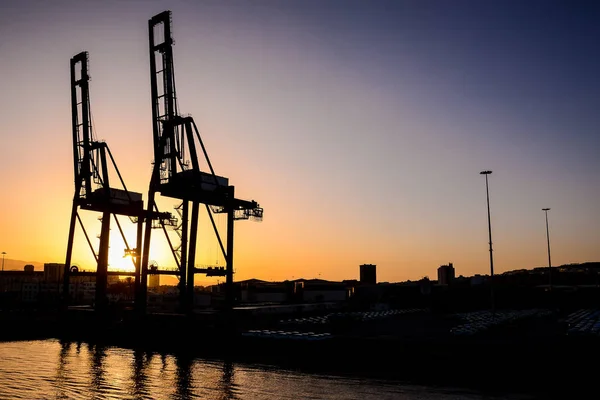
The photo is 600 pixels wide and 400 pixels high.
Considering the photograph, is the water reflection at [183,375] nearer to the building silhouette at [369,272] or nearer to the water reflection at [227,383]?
the water reflection at [227,383]

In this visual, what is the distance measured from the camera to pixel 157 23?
194ft

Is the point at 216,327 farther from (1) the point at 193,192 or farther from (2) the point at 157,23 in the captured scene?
(2) the point at 157,23

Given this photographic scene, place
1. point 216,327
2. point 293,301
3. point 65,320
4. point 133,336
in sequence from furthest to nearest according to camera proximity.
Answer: point 293,301, point 65,320, point 133,336, point 216,327

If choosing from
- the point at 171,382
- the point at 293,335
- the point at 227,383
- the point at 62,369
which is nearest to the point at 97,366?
the point at 62,369

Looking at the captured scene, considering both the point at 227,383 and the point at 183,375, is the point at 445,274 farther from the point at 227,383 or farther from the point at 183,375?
the point at 227,383

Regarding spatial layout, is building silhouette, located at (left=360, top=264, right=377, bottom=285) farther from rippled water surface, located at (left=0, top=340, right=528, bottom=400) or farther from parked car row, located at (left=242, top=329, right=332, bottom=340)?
rippled water surface, located at (left=0, top=340, right=528, bottom=400)

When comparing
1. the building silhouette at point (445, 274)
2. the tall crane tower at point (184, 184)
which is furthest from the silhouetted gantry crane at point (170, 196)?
the building silhouette at point (445, 274)

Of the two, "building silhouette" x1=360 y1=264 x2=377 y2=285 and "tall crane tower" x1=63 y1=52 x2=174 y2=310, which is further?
"building silhouette" x1=360 y1=264 x2=377 y2=285

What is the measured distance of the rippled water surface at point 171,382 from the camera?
994 inches

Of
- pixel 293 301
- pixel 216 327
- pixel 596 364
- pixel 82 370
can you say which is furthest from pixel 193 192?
pixel 293 301

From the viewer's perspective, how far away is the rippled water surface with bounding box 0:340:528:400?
2525 centimetres

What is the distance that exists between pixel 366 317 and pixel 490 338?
22.4m

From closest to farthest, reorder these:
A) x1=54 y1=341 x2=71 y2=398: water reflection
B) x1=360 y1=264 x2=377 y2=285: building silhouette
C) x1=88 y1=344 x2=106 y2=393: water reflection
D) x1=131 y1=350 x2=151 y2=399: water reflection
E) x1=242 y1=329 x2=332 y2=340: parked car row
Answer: x1=131 y1=350 x2=151 y2=399: water reflection → x1=54 y1=341 x2=71 y2=398: water reflection → x1=88 y1=344 x2=106 y2=393: water reflection → x1=242 y1=329 x2=332 y2=340: parked car row → x1=360 y1=264 x2=377 y2=285: building silhouette

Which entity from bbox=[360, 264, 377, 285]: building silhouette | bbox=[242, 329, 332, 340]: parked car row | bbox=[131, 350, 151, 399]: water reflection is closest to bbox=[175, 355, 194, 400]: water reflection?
bbox=[131, 350, 151, 399]: water reflection
